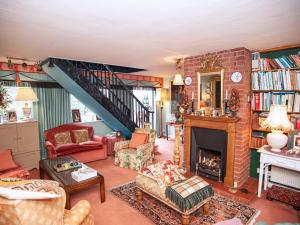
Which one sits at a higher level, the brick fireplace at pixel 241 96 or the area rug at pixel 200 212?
the brick fireplace at pixel 241 96

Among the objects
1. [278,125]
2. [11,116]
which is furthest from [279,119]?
[11,116]

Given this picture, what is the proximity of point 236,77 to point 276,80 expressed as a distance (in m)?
0.65

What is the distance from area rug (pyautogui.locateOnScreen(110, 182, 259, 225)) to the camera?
2.55 meters

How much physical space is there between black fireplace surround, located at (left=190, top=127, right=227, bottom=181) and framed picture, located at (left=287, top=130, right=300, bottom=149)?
0.99m

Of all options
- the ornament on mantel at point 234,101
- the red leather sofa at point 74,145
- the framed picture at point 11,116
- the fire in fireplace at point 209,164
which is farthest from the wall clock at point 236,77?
the framed picture at point 11,116

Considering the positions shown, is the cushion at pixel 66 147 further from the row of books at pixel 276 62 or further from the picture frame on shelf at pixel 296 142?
the picture frame on shelf at pixel 296 142

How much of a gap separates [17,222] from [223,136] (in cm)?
329

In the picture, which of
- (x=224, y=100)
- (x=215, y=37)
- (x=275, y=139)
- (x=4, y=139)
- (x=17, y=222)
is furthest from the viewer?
(x=4, y=139)

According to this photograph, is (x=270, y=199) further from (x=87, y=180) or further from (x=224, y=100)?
(x=87, y=180)

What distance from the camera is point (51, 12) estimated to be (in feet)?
6.36

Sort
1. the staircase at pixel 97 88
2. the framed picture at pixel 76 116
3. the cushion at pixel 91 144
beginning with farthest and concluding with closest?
the framed picture at pixel 76 116
the cushion at pixel 91 144
the staircase at pixel 97 88

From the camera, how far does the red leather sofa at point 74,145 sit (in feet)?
14.8

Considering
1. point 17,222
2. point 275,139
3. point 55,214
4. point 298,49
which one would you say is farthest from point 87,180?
point 298,49

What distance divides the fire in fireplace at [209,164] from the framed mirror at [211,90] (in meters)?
0.92
